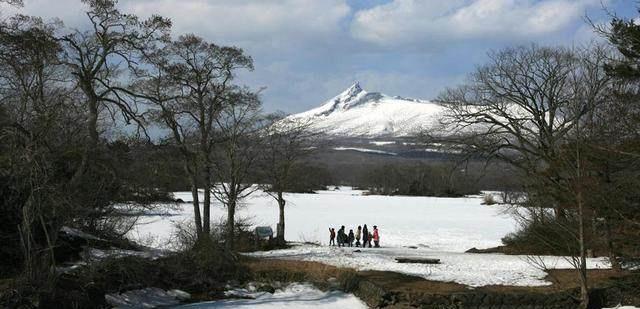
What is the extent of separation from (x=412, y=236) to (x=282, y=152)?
14712mm

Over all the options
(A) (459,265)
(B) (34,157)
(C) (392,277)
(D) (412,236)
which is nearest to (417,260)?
(A) (459,265)

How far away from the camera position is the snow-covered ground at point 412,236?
23.9 metres

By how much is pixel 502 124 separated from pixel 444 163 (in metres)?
4.70

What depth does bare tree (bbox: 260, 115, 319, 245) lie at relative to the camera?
→ 111ft

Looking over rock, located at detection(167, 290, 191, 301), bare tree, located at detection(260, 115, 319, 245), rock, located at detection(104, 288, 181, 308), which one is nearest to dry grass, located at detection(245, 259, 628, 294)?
rock, located at detection(167, 290, 191, 301)

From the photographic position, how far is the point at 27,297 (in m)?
16.5

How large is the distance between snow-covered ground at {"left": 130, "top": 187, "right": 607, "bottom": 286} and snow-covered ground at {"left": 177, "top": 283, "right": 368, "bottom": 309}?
2946mm

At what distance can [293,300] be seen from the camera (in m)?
21.5

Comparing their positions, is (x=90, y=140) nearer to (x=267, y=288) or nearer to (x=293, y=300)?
(x=267, y=288)

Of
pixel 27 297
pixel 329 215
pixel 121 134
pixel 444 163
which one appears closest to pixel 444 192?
pixel 329 215

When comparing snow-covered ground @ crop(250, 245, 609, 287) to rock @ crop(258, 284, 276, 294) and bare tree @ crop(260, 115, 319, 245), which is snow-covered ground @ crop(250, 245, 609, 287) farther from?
bare tree @ crop(260, 115, 319, 245)

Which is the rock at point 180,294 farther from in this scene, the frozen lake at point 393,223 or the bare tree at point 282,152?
the frozen lake at point 393,223

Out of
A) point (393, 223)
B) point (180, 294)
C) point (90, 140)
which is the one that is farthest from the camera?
point (393, 223)

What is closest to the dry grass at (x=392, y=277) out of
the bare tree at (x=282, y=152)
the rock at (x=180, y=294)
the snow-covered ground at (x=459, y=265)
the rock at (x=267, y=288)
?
the rock at (x=267, y=288)
